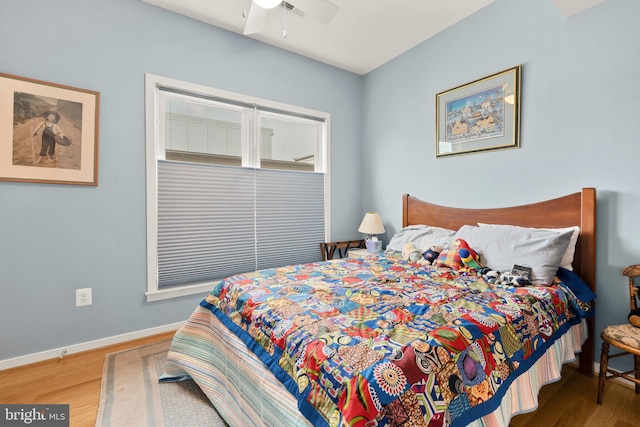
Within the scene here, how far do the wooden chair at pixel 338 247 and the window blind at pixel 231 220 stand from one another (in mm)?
122

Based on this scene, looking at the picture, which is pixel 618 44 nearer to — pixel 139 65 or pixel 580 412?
pixel 580 412

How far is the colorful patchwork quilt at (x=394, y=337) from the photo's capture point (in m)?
0.87

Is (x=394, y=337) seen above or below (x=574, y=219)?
below

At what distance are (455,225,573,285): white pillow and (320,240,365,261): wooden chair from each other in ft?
5.20

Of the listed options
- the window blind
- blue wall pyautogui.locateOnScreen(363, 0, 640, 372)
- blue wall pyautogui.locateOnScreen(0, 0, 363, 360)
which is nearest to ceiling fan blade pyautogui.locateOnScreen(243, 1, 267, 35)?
blue wall pyautogui.locateOnScreen(0, 0, 363, 360)

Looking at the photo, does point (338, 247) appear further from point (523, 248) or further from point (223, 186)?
point (523, 248)

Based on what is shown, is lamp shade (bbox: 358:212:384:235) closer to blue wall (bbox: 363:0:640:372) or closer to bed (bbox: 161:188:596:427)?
blue wall (bbox: 363:0:640:372)

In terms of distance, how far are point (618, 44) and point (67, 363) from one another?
4.36 meters

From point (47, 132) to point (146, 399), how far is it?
2.00 m

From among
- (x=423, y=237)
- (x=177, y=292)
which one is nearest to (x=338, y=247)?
(x=423, y=237)

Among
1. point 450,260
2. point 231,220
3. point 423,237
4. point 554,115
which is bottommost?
point 450,260

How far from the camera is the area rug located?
152cm

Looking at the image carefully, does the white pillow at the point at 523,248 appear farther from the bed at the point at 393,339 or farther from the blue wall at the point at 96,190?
the blue wall at the point at 96,190

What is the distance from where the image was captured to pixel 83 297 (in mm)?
2258
